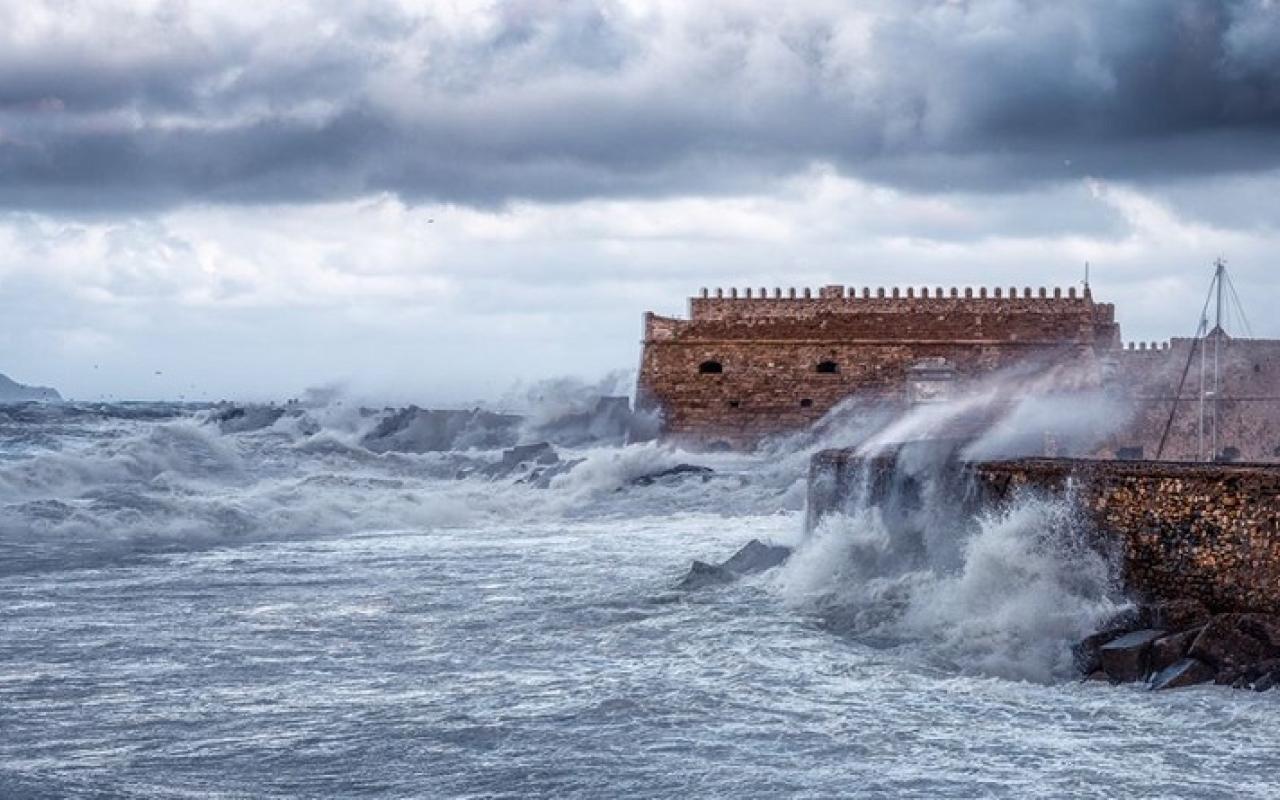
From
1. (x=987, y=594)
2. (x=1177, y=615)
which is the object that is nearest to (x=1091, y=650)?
(x=1177, y=615)

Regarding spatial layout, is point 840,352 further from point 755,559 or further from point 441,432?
point 755,559

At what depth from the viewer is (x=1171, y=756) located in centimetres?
792

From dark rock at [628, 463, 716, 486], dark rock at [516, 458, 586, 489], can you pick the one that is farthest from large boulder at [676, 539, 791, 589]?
dark rock at [516, 458, 586, 489]

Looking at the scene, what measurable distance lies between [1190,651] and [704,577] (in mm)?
5306

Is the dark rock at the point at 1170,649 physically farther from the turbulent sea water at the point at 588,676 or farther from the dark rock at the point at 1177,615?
the dark rock at the point at 1177,615

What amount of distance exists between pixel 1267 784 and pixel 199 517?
1536cm

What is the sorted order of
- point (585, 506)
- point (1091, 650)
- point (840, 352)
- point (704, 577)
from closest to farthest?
point (1091, 650), point (704, 577), point (585, 506), point (840, 352)

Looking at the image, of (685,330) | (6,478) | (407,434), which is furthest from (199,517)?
(407,434)

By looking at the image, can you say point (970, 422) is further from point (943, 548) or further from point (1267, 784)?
point (1267, 784)

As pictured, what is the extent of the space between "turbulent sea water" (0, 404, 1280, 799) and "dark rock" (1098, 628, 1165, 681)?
0.49 ft

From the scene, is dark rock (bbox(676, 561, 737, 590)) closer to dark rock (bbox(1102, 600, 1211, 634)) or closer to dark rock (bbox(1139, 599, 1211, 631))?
dark rock (bbox(1102, 600, 1211, 634))

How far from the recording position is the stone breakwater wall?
10.1 metres

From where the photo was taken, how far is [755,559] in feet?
49.6

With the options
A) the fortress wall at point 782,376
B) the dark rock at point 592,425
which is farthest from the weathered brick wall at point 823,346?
the dark rock at point 592,425
